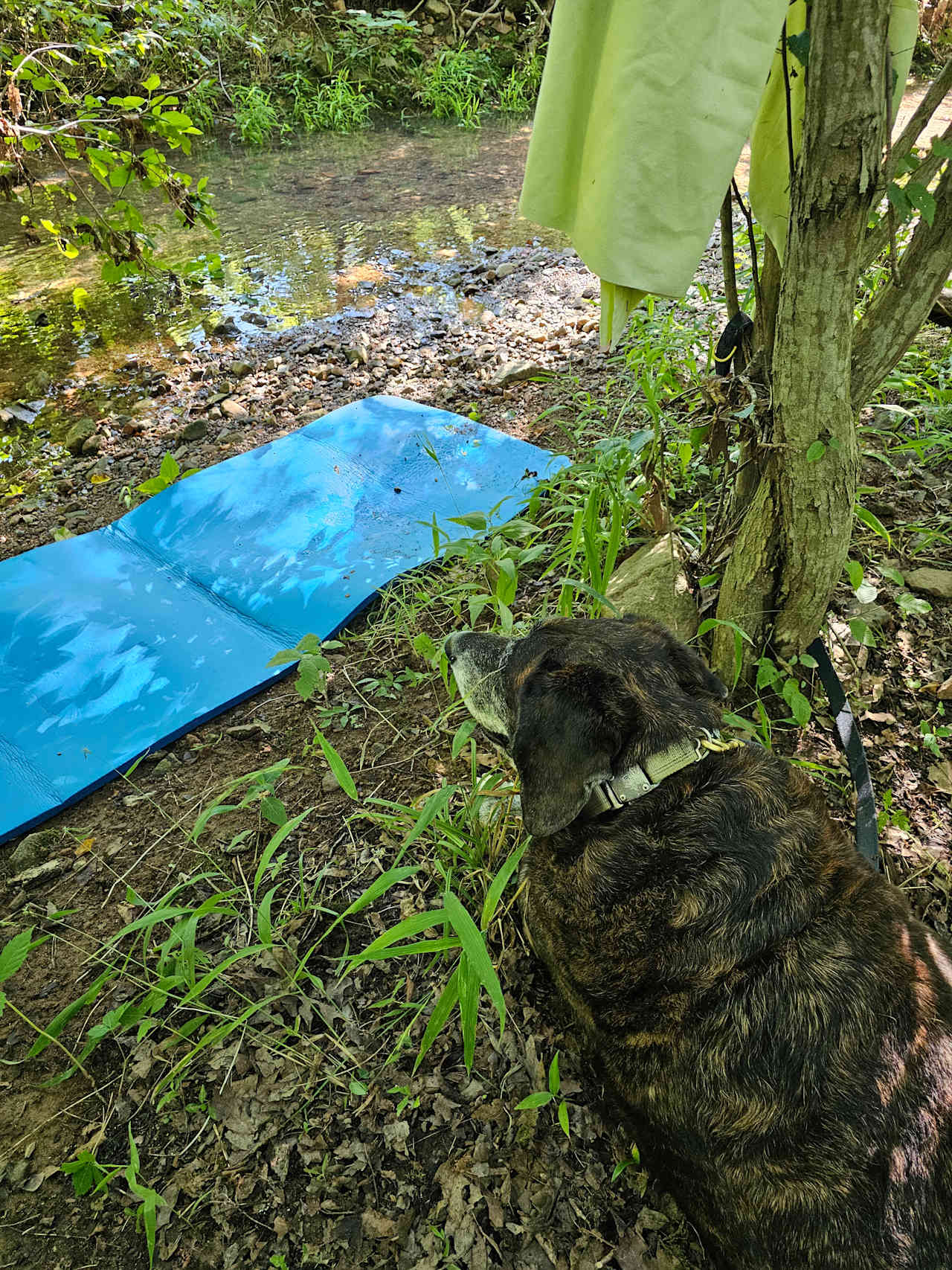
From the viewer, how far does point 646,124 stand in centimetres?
143

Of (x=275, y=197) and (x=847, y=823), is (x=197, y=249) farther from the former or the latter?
(x=847, y=823)

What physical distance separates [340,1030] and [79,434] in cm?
428

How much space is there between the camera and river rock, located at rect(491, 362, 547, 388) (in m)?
4.91

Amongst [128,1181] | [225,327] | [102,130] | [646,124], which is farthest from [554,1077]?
[225,327]

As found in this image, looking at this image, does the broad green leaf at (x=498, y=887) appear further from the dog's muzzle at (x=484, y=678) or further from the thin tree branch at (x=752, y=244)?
the thin tree branch at (x=752, y=244)

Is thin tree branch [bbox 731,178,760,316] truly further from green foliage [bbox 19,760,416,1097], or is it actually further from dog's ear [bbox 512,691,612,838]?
green foliage [bbox 19,760,416,1097]

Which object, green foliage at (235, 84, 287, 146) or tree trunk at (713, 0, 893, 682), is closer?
tree trunk at (713, 0, 893, 682)

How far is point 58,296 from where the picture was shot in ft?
21.0

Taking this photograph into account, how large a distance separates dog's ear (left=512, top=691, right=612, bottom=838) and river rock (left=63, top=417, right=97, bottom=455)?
4.20 m

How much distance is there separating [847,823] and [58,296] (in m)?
7.39

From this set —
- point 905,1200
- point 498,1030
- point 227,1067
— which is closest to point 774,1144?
point 905,1200

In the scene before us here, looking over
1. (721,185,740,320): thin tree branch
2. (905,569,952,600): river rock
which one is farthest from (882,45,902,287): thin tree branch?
(905,569,952,600): river rock

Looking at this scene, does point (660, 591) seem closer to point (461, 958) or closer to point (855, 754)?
point (855, 754)

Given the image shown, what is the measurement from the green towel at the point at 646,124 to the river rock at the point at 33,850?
254 cm
